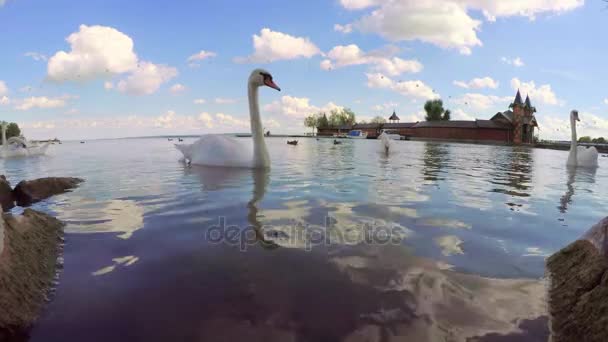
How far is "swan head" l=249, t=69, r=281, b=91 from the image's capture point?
→ 425 inches

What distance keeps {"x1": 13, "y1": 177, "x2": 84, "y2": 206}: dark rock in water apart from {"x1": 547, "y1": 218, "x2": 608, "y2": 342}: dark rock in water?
7.34m

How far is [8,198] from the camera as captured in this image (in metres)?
6.15

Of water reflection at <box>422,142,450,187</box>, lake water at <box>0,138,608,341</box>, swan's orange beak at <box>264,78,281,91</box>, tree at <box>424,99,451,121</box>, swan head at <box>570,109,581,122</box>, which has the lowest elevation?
lake water at <box>0,138,608,341</box>

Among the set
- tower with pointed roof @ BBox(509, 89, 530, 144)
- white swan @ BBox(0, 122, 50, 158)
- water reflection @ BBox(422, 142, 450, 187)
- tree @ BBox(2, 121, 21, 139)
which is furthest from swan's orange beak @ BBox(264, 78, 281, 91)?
tree @ BBox(2, 121, 21, 139)

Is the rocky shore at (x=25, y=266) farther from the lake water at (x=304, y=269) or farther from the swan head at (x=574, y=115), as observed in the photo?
the swan head at (x=574, y=115)

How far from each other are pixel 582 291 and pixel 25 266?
3.91m

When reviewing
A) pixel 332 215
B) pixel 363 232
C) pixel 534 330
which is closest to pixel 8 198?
pixel 332 215

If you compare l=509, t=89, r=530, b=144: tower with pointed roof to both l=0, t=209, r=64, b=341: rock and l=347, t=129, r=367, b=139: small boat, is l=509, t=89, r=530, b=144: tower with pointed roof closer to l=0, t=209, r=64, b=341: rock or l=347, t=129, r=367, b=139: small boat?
l=347, t=129, r=367, b=139: small boat

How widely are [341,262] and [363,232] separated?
3.39 feet

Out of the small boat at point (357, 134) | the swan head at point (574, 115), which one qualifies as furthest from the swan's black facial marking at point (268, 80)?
the small boat at point (357, 134)

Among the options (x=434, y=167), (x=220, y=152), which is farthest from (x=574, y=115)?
(x=220, y=152)

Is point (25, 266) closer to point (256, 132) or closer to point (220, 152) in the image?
point (256, 132)

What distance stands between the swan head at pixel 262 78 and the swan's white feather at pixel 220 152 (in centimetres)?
217

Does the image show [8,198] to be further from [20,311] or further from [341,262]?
[341,262]
